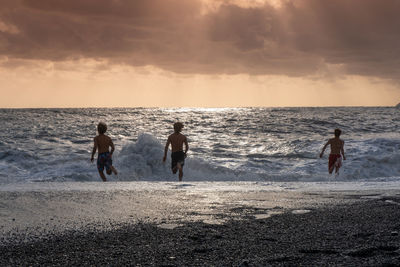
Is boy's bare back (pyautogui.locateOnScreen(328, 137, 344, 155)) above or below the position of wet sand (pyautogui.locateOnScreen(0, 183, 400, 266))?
above

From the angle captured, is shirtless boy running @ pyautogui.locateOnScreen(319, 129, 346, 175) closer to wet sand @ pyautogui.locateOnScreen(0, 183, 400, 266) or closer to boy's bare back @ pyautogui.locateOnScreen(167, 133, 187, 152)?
boy's bare back @ pyautogui.locateOnScreen(167, 133, 187, 152)

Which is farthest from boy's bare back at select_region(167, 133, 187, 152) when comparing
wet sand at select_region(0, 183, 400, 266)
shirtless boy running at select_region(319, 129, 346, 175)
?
shirtless boy running at select_region(319, 129, 346, 175)

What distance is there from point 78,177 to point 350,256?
38.3ft

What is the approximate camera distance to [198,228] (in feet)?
16.2

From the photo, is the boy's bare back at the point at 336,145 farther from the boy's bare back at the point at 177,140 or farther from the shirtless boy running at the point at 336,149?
the boy's bare back at the point at 177,140

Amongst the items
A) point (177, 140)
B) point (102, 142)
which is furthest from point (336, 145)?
point (102, 142)

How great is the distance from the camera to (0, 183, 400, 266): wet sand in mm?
3799

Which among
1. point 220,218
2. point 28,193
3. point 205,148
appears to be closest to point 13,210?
point 28,193

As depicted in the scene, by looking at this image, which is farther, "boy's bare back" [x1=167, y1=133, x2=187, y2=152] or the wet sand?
"boy's bare back" [x1=167, y1=133, x2=187, y2=152]

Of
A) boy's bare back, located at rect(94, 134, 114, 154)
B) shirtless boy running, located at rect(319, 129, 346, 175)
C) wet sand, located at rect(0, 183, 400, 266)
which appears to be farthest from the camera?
shirtless boy running, located at rect(319, 129, 346, 175)

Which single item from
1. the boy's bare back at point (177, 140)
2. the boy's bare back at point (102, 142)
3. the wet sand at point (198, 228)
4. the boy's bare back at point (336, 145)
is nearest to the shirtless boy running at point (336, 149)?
the boy's bare back at point (336, 145)

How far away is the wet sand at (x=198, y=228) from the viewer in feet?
12.5

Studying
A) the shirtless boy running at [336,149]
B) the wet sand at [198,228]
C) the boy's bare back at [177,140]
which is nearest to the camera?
the wet sand at [198,228]

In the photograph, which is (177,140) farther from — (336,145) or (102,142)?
(336,145)
